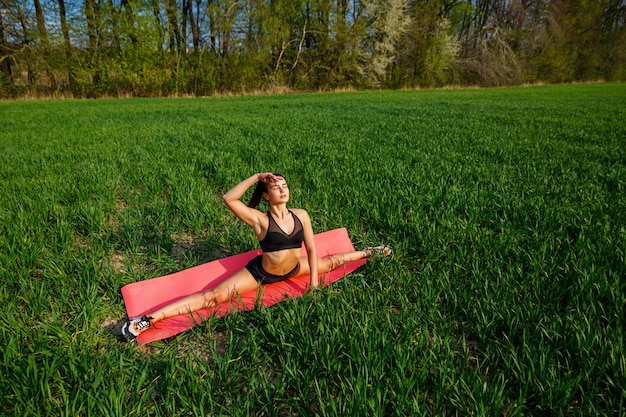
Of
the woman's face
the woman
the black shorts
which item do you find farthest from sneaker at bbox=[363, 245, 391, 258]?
the woman's face

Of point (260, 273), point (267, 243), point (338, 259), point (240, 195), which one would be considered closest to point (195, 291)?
point (260, 273)

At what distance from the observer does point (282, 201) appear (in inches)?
78.0

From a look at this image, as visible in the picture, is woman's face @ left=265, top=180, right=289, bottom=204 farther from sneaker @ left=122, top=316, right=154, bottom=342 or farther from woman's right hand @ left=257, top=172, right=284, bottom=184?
sneaker @ left=122, top=316, right=154, bottom=342

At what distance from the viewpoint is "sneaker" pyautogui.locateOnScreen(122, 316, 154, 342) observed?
1.64 m

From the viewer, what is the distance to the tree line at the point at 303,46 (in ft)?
69.9

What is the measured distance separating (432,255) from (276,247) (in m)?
1.10

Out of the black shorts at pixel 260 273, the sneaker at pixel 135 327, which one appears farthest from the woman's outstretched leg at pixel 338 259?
the sneaker at pixel 135 327

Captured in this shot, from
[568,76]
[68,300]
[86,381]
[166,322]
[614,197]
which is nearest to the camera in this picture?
[86,381]

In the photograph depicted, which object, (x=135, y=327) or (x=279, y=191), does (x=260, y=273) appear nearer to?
(x=279, y=191)

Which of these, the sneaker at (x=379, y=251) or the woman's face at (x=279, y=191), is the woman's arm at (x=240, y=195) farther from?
the sneaker at (x=379, y=251)

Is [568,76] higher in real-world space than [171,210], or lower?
higher

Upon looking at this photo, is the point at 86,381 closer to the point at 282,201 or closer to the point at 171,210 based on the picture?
the point at 282,201

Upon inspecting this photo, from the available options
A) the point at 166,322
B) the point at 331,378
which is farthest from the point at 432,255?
the point at 166,322

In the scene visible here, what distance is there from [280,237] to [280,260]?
173 mm
